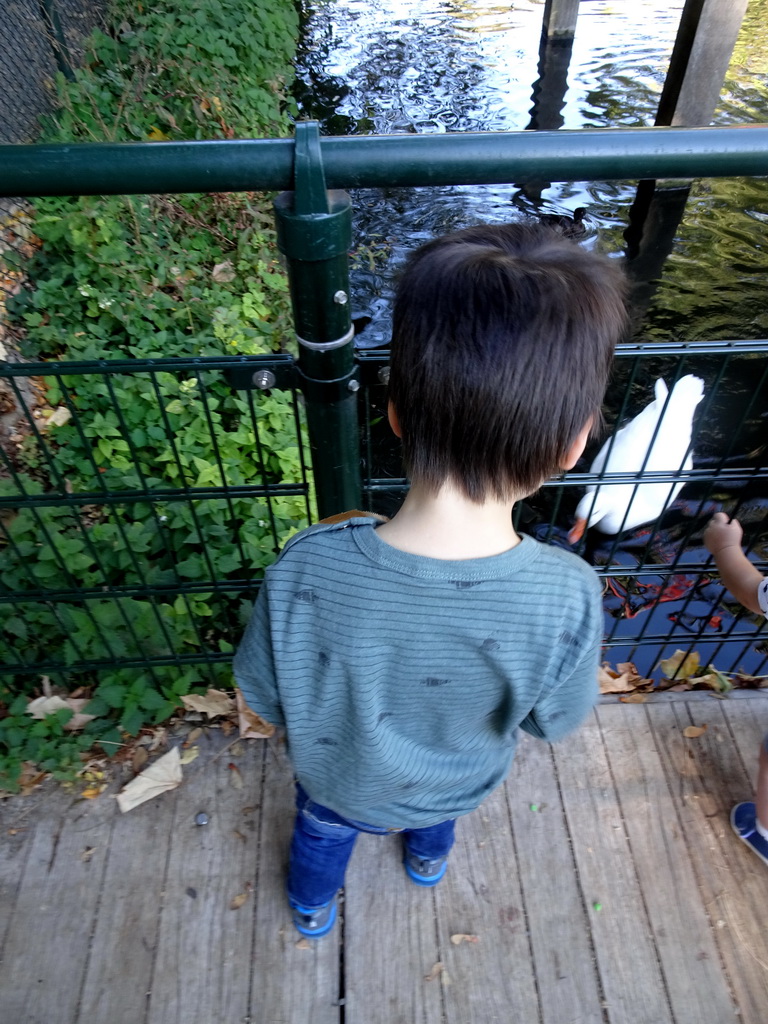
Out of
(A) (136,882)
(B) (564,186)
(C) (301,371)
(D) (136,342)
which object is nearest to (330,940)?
(A) (136,882)

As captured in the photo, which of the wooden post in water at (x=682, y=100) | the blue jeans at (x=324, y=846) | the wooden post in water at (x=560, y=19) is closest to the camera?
the blue jeans at (x=324, y=846)

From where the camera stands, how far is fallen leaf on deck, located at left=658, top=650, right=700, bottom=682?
7.57 ft

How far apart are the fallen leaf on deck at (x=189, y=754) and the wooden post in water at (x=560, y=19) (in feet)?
35.0

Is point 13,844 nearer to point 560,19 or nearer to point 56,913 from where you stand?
point 56,913

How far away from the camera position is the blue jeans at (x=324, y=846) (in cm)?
143

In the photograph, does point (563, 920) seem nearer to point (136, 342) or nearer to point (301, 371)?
point (301, 371)

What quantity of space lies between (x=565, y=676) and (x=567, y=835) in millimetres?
1009

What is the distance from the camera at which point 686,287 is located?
5.51 meters

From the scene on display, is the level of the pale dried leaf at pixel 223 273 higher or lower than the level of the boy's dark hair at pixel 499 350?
lower

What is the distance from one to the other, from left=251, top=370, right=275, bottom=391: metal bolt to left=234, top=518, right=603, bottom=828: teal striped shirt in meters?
0.37

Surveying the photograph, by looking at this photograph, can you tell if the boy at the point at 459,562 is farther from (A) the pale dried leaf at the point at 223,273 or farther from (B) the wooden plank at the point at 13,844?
(A) the pale dried leaf at the point at 223,273

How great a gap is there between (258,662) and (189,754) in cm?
101

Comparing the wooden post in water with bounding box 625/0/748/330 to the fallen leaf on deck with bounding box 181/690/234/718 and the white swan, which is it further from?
the fallen leaf on deck with bounding box 181/690/234/718

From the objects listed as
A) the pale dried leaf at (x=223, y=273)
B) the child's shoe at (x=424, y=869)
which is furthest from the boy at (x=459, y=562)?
the pale dried leaf at (x=223, y=273)
